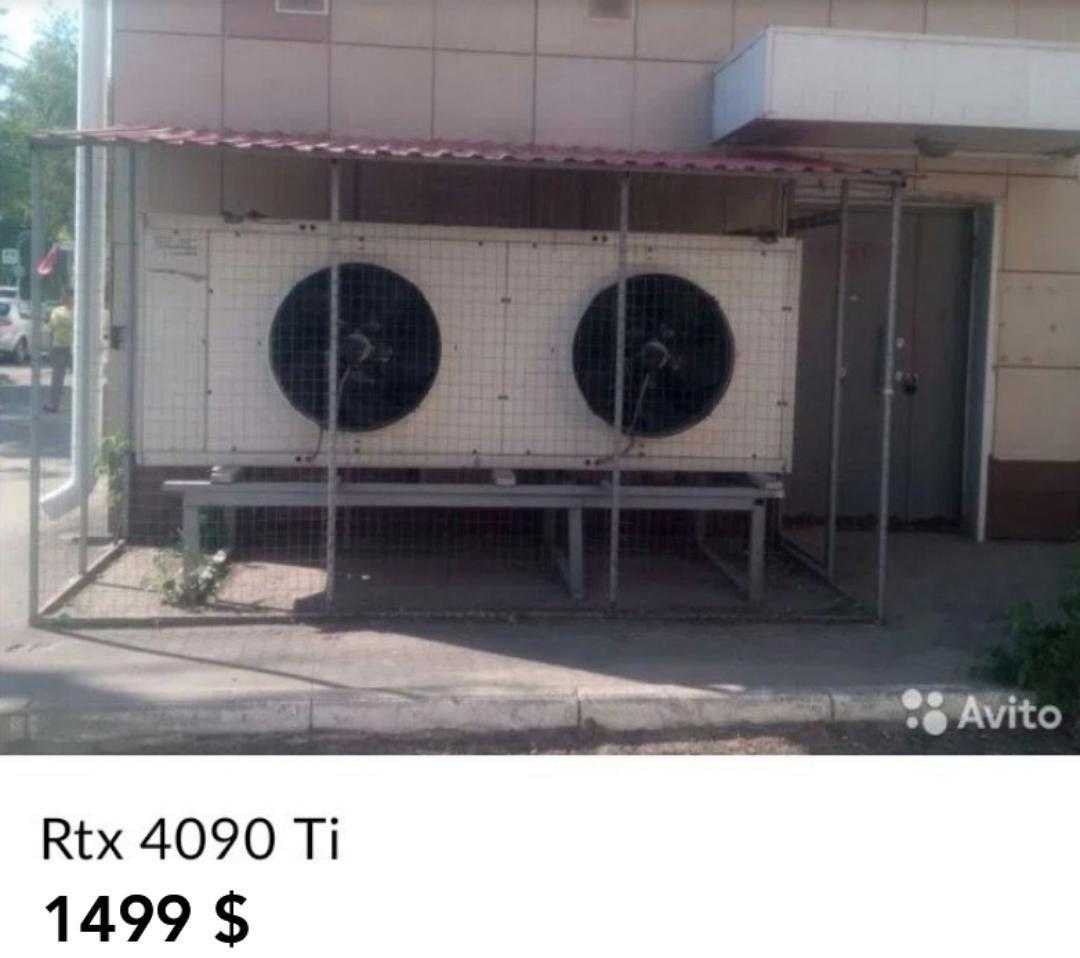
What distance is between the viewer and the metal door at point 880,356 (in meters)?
11.5

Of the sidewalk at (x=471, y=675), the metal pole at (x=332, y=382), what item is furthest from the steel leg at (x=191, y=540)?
the metal pole at (x=332, y=382)

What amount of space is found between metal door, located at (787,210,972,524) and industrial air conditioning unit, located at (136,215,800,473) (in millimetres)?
2302

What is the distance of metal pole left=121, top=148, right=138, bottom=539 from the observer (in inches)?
383

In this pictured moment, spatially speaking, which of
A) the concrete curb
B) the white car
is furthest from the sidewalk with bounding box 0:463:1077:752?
the white car

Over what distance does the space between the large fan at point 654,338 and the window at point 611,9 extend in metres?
2.45

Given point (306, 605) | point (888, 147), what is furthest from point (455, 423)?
point (888, 147)

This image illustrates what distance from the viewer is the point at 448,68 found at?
1042cm

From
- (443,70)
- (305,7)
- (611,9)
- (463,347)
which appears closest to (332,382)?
(463,347)

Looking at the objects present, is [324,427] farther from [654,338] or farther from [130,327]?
[654,338]

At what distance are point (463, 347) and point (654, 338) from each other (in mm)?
1113

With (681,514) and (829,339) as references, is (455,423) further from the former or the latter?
(829,339)

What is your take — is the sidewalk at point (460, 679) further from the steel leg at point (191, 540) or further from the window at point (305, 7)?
the window at point (305, 7)

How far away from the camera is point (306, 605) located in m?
8.93

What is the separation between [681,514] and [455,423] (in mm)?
2568
